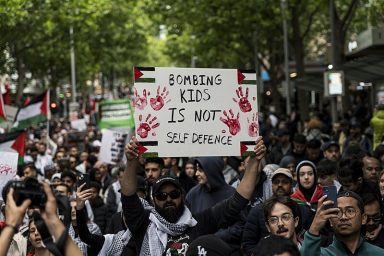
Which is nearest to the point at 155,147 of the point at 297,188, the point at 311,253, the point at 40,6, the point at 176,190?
the point at 176,190

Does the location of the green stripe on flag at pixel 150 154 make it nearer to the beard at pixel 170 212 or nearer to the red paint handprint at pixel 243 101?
the beard at pixel 170 212

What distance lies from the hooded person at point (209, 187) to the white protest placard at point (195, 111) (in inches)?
85.0

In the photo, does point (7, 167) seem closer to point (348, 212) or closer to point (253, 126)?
point (253, 126)

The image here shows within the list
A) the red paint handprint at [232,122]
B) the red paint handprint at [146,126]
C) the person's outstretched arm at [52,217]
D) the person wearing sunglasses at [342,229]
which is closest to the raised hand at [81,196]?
the red paint handprint at [146,126]

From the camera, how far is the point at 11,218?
4.90 metres

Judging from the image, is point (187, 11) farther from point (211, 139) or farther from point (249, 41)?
point (211, 139)

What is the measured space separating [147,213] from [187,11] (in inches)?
1027

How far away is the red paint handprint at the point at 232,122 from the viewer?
7648 millimetres

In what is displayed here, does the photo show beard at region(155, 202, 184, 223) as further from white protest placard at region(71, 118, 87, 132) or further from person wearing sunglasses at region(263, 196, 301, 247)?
white protest placard at region(71, 118, 87, 132)

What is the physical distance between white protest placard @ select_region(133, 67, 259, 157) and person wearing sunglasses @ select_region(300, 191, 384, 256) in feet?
3.67

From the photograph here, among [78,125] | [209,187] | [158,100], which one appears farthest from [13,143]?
[78,125]

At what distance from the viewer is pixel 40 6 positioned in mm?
28891

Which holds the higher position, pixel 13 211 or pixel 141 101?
pixel 141 101

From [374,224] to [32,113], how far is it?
523 inches
